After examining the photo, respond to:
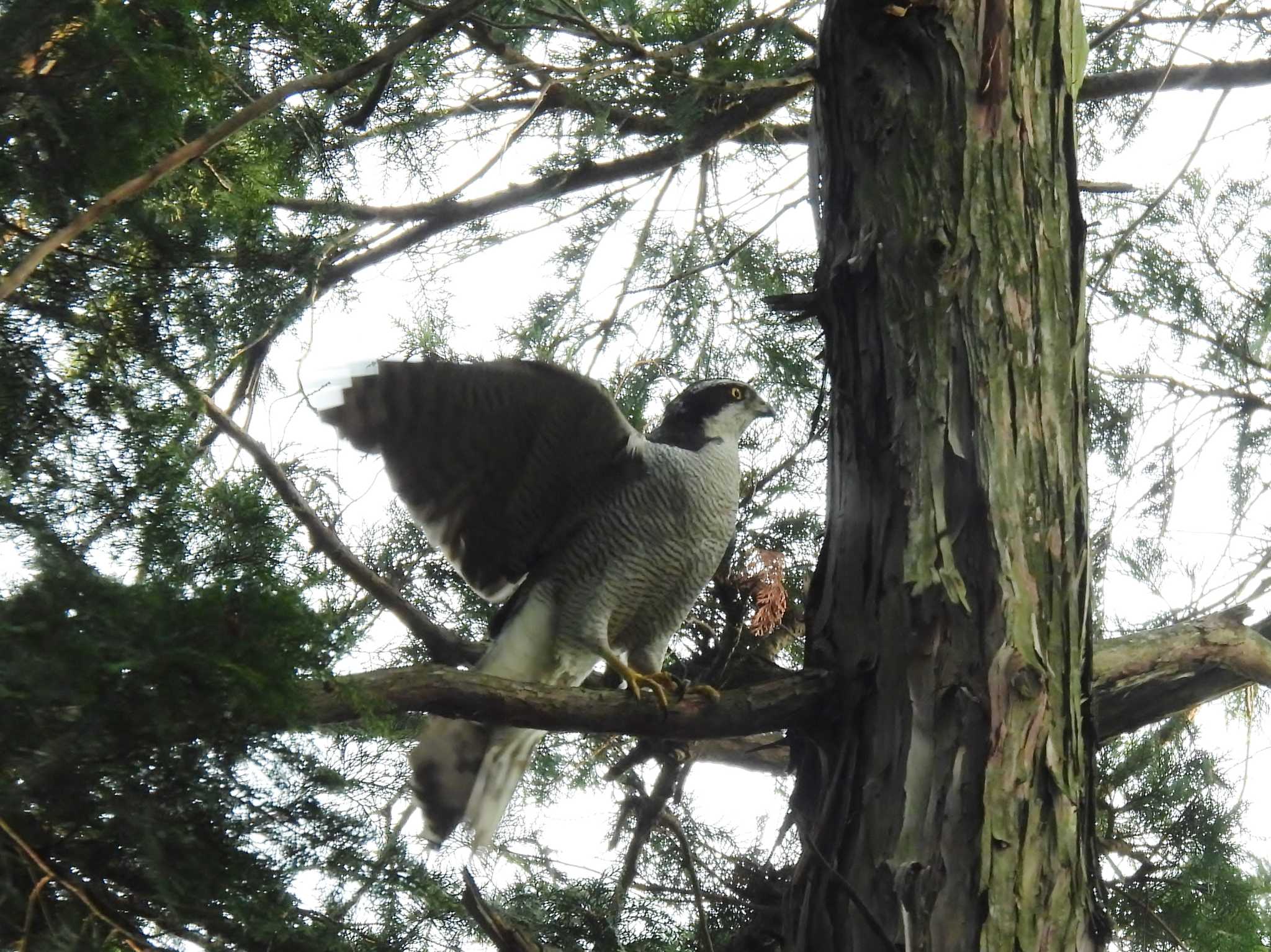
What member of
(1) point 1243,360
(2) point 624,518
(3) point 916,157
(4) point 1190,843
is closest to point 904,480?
(3) point 916,157

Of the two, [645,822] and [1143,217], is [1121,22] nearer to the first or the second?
[1143,217]

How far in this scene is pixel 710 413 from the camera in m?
4.07

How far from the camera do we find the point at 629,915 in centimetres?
342

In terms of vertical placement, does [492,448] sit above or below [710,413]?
below

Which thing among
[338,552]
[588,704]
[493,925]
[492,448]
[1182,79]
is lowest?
[493,925]

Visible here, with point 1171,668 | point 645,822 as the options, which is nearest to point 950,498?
point 1171,668

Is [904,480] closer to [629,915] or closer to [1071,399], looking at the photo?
[1071,399]

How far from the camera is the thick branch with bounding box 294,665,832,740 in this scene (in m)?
2.45

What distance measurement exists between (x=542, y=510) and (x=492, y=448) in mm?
343

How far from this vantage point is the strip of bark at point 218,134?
2.12 metres

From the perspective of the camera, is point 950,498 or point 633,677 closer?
point 950,498

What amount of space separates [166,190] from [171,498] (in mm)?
1056

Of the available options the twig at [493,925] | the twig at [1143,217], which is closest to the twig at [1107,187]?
the twig at [1143,217]

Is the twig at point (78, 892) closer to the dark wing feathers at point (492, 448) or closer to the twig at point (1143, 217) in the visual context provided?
the dark wing feathers at point (492, 448)
